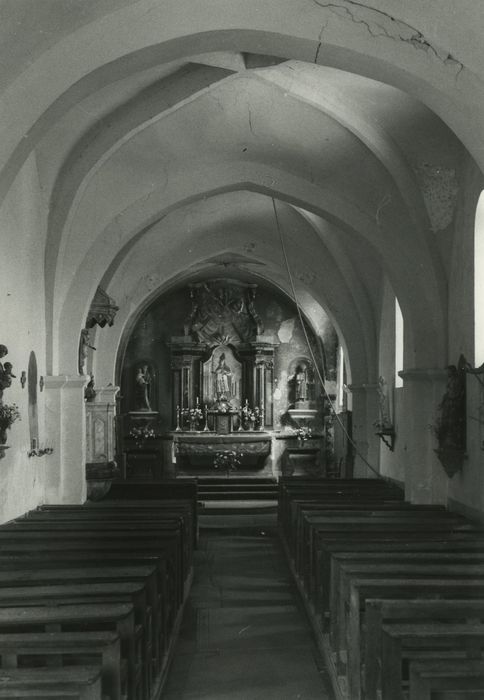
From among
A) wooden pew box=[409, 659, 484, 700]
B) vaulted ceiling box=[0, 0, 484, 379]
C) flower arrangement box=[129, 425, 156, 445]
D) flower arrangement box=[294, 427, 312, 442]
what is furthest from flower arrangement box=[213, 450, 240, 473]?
wooden pew box=[409, 659, 484, 700]

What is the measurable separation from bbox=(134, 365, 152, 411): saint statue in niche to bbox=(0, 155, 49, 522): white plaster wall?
10.6 m

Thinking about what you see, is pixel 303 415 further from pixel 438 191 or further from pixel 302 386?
pixel 438 191

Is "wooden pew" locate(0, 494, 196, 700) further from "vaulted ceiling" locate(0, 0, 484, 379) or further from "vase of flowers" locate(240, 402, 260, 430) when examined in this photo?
"vase of flowers" locate(240, 402, 260, 430)

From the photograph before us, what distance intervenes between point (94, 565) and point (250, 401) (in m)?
15.8

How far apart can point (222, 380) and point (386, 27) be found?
1611 centimetres

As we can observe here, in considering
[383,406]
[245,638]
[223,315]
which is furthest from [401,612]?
[223,315]

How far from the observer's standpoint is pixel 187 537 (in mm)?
9461

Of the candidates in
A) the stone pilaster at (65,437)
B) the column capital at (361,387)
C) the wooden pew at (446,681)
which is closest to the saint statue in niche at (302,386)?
the column capital at (361,387)

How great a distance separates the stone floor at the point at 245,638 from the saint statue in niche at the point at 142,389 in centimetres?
1012

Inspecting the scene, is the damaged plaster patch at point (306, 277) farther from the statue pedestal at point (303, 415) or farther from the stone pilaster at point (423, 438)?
the stone pilaster at point (423, 438)

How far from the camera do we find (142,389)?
21.7 metres

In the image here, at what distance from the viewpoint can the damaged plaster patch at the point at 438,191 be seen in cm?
988

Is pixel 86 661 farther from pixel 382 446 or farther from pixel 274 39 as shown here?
pixel 382 446

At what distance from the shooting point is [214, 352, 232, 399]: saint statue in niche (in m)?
21.9
